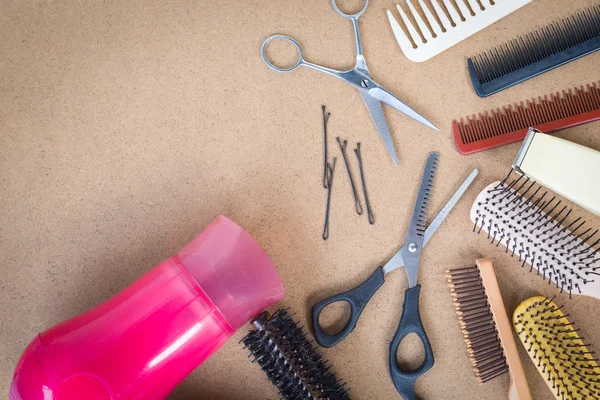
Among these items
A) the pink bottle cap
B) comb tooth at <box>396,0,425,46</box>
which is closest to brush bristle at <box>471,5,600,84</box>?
comb tooth at <box>396,0,425,46</box>

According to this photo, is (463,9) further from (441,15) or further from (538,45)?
(538,45)

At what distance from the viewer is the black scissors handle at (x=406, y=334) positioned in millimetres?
903

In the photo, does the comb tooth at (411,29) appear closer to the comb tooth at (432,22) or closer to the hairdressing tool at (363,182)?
the comb tooth at (432,22)

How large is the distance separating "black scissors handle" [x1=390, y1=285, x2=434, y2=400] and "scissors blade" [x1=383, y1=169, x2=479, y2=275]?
5 cm

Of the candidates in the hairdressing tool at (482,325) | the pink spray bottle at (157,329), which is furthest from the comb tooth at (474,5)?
the pink spray bottle at (157,329)

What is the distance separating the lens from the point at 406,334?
91 cm

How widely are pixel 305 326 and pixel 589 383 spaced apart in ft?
1.63

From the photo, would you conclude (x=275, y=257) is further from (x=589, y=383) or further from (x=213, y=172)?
(x=589, y=383)

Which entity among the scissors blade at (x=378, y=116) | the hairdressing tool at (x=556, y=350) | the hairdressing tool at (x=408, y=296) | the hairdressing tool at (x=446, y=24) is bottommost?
the hairdressing tool at (x=556, y=350)

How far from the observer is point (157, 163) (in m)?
0.92

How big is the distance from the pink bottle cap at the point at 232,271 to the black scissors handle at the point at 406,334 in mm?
252

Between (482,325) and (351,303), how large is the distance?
241 mm

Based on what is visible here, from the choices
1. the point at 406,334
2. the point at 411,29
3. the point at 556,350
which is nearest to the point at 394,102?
the point at 411,29

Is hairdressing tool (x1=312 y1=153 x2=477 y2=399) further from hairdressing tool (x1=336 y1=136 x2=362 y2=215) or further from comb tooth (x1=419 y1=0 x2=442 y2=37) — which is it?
comb tooth (x1=419 y1=0 x2=442 y2=37)
